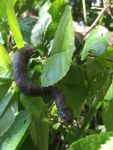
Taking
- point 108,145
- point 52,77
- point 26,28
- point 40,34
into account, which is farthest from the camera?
point 26,28

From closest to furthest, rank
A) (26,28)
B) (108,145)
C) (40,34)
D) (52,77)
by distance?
(108,145)
(52,77)
(40,34)
(26,28)

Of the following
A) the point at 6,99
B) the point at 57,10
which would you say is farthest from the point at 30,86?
the point at 57,10

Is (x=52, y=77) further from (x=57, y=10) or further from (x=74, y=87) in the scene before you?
(x=57, y=10)

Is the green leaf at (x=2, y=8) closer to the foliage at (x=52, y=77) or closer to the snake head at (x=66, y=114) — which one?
the foliage at (x=52, y=77)

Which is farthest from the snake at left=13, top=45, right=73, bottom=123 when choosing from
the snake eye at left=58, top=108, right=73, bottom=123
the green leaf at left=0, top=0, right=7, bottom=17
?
the green leaf at left=0, top=0, right=7, bottom=17

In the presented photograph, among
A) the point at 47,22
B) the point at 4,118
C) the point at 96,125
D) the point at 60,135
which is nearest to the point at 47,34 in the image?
the point at 47,22

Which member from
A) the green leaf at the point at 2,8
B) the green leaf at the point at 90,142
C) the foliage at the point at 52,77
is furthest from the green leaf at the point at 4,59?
the green leaf at the point at 90,142
